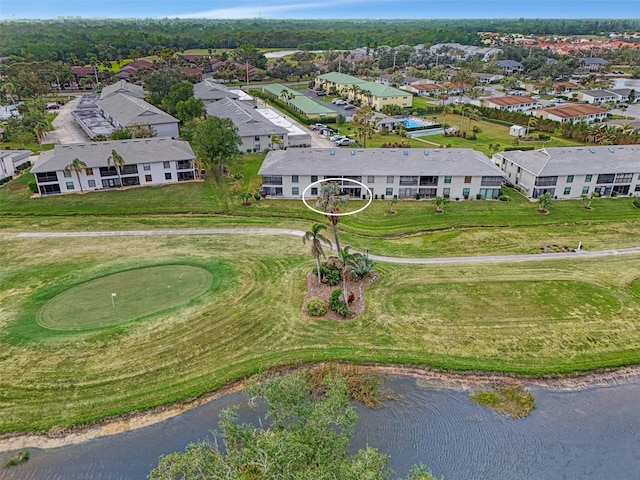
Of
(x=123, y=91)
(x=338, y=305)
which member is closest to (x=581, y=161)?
(x=338, y=305)

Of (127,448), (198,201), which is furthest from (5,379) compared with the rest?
(198,201)

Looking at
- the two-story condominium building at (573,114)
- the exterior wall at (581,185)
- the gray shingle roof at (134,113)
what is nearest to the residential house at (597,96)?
the two-story condominium building at (573,114)

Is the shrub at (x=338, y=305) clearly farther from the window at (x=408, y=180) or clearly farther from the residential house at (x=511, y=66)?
the residential house at (x=511, y=66)

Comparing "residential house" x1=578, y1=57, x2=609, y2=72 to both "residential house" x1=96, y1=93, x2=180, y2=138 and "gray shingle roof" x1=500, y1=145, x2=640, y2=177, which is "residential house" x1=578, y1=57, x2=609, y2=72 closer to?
"gray shingle roof" x1=500, y1=145, x2=640, y2=177

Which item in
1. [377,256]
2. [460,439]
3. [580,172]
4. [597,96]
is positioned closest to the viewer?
[460,439]

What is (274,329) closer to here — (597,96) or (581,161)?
(581,161)

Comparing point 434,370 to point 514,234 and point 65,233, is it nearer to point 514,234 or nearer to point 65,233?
point 514,234
